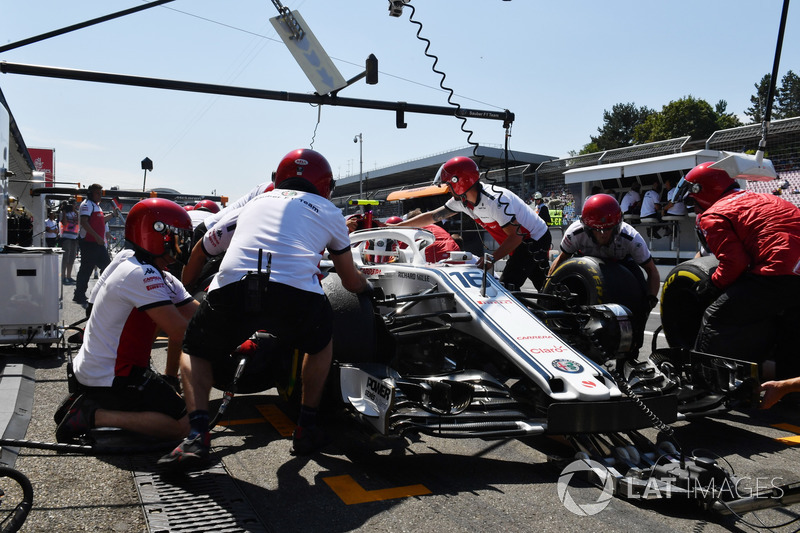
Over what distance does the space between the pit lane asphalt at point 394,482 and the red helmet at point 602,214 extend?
5.79 feet

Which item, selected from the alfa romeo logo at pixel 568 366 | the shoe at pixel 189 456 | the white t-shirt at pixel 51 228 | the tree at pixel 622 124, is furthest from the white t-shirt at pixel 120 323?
the tree at pixel 622 124

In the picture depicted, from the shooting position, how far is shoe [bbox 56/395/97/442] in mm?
3270

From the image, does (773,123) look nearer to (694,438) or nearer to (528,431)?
(694,438)

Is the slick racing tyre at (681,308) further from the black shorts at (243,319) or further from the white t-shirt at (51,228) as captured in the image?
the white t-shirt at (51,228)

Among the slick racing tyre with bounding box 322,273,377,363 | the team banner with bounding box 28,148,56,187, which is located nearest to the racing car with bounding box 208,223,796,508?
the slick racing tyre with bounding box 322,273,377,363

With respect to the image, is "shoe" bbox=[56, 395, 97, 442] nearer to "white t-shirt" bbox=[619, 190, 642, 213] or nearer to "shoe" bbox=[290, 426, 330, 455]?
"shoe" bbox=[290, 426, 330, 455]

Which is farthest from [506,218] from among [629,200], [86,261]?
[629,200]

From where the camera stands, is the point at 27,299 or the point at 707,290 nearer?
the point at 707,290

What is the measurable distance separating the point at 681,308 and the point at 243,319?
3.20m

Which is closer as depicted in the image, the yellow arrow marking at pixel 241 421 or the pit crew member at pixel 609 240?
the yellow arrow marking at pixel 241 421

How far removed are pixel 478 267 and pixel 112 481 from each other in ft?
8.25

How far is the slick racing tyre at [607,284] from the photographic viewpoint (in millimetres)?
4891

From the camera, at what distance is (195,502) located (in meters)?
2.72

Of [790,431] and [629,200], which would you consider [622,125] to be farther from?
[790,431]
